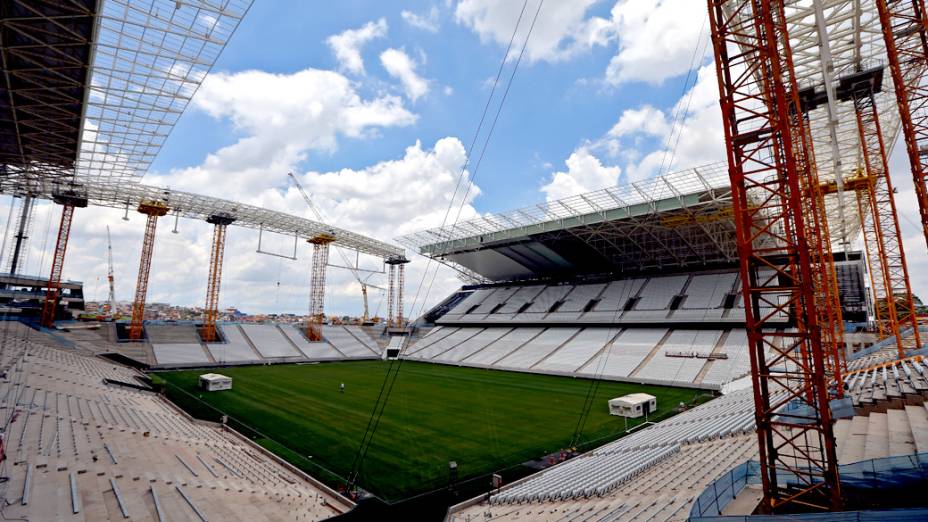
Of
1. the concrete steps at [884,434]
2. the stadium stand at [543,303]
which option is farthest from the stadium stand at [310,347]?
the concrete steps at [884,434]

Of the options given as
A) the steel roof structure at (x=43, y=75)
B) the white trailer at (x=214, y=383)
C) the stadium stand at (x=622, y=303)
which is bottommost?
the white trailer at (x=214, y=383)

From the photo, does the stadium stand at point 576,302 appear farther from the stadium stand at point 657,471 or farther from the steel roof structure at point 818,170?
the stadium stand at point 657,471

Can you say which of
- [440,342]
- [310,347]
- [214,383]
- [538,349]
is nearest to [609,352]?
[538,349]

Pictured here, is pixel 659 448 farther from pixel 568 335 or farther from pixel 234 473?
pixel 568 335

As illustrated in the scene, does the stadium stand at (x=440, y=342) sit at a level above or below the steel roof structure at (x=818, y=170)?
below

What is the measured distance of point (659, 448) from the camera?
15.3 m

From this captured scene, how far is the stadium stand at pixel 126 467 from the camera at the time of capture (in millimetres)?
9836

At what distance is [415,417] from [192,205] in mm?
38805

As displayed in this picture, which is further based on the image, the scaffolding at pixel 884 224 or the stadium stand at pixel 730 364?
the stadium stand at pixel 730 364

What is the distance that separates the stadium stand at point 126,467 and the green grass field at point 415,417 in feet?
6.20

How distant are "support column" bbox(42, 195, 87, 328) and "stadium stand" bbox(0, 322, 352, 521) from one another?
2881cm

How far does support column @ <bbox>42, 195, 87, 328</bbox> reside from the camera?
43312 mm

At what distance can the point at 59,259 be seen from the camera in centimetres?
4341

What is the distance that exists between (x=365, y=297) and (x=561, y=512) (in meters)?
91.7
